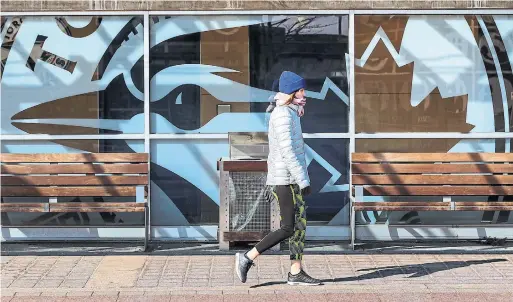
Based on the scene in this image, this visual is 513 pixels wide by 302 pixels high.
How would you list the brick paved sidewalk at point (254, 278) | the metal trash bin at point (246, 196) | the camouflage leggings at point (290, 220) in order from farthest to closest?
1. the metal trash bin at point (246, 196)
2. the camouflage leggings at point (290, 220)
3. the brick paved sidewalk at point (254, 278)

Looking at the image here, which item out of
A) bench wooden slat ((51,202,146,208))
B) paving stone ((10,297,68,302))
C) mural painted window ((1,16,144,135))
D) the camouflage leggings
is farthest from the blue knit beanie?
mural painted window ((1,16,144,135))

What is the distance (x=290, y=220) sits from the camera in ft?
22.3

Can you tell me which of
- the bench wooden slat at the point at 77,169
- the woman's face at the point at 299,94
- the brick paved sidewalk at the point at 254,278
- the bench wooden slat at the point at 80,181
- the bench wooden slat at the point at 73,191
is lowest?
the brick paved sidewalk at the point at 254,278

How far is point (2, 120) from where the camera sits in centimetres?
905

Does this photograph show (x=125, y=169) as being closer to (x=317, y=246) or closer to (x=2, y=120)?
(x=2, y=120)

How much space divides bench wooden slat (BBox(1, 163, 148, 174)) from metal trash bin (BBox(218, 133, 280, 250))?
3.24ft

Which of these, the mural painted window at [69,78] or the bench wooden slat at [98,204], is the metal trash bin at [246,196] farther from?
the mural painted window at [69,78]

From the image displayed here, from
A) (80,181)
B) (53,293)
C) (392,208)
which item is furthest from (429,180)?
(53,293)

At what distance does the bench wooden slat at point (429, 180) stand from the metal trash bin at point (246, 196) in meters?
1.04

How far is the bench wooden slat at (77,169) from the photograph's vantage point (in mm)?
8602

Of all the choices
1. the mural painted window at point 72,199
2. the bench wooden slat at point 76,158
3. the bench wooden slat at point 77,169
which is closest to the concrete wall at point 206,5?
the mural painted window at point 72,199

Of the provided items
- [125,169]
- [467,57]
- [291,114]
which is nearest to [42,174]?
[125,169]

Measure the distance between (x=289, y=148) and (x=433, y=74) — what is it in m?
3.08

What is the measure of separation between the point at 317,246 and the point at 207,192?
1.38 meters
